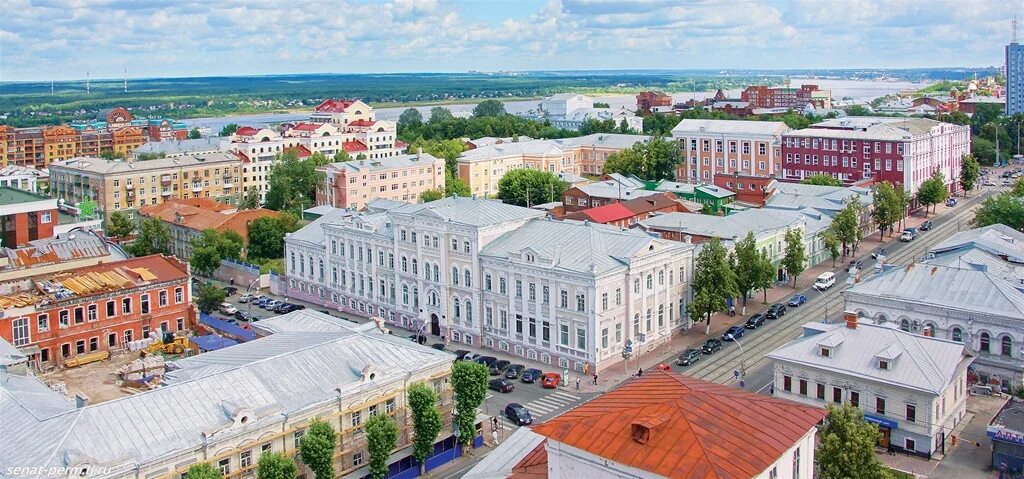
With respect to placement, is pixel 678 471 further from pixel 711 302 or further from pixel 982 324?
pixel 711 302

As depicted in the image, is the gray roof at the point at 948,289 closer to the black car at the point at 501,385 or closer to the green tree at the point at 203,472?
the black car at the point at 501,385

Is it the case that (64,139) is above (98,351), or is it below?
above

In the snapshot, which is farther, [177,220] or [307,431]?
[177,220]

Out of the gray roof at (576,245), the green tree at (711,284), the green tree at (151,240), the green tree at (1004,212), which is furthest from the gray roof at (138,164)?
the green tree at (1004,212)

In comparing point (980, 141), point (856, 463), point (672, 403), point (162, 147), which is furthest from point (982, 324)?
point (162, 147)

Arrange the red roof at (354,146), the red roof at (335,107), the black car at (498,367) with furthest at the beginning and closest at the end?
the red roof at (335,107) < the red roof at (354,146) < the black car at (498,367)
